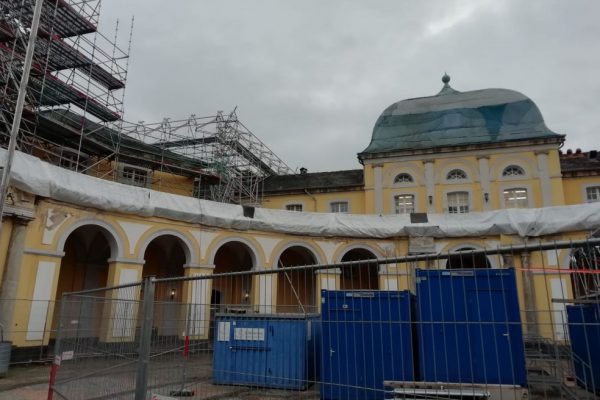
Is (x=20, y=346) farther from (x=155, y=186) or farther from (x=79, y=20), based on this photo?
(x=79, y=20)

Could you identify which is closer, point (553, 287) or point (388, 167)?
point (553, 287)

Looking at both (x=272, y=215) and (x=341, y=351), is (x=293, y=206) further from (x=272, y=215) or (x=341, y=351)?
(x=341, y=351)

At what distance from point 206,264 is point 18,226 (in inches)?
282

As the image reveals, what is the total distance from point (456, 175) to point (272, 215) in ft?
44.7

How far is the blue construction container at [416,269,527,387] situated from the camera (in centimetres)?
674

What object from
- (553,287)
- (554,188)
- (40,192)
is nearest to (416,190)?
(554,188)

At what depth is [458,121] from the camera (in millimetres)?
29344

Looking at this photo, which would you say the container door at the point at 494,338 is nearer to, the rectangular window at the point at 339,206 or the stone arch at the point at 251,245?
the stone arch at the point at 251,245

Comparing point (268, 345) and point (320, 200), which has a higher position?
point (320, 200)

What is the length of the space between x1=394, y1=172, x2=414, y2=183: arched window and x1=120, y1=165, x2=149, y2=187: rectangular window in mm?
15773

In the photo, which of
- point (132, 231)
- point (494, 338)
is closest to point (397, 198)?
point (132, 231)

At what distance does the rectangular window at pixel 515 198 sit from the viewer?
26.8 meters

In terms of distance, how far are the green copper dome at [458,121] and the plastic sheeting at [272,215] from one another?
8.82 m

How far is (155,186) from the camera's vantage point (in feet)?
90.9
